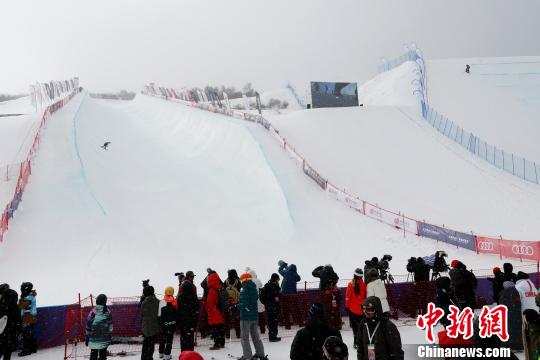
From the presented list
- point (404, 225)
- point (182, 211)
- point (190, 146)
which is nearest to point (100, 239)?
point (182, 211)

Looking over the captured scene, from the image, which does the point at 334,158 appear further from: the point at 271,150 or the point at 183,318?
the point at 183,318

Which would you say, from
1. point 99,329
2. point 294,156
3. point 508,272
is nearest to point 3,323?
point 99,329

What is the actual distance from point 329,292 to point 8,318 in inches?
225

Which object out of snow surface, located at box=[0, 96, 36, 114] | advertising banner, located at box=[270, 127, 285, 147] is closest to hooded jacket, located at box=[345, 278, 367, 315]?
advertising banner, located at box=[270, 127, 285, 147]

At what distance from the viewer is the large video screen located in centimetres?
3672

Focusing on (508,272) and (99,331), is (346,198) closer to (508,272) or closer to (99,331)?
(508,272)

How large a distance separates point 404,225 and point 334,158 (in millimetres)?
9344

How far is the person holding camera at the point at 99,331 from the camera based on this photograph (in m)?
6.81

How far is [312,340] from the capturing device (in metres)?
4.24

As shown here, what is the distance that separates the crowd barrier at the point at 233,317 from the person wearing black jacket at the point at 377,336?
14.4ft

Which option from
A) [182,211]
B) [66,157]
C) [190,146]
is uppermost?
[190,146]

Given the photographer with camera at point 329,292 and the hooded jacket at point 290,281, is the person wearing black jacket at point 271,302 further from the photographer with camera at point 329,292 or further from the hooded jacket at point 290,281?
the photographer with camera at point 329,292

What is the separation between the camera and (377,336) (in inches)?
169

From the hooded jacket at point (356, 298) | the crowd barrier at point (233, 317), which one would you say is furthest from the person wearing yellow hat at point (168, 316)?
the hooded jacket at point (356, 298)
